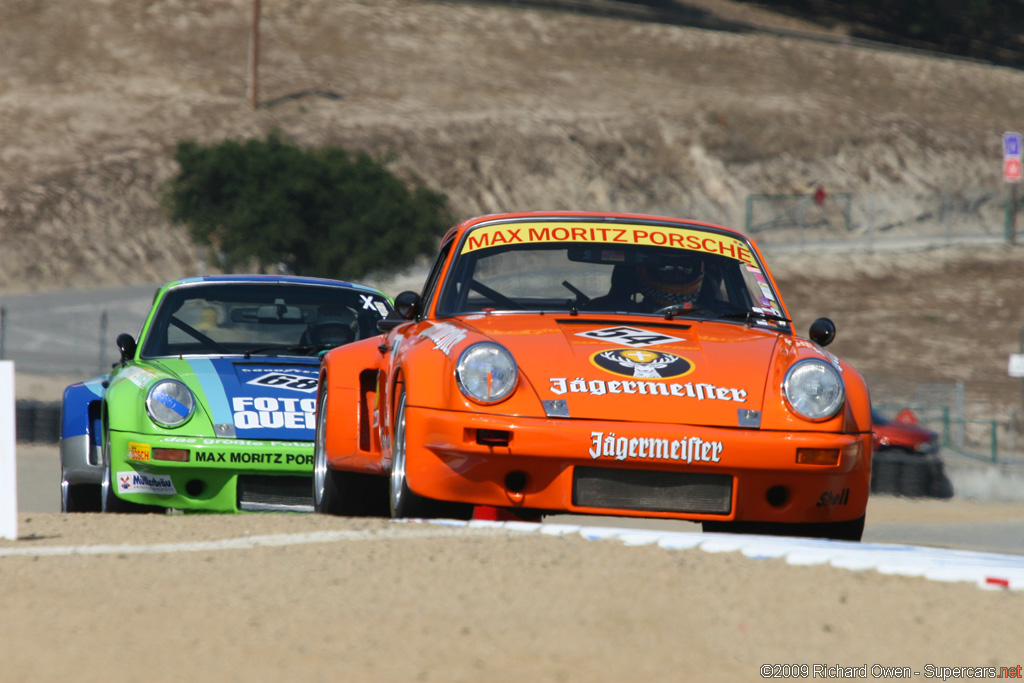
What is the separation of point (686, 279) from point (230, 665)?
12.0 ft

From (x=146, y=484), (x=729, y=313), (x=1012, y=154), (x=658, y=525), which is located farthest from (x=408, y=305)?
(x=1012, y=154)

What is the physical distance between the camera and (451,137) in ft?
185

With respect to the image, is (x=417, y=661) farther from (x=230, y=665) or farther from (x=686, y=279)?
(x=686, y=279)

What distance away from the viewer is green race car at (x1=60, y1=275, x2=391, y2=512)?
795 centimetres

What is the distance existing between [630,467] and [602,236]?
163cm

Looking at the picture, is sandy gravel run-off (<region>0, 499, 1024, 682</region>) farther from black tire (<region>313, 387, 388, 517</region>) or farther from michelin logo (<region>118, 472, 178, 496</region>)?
michelin logo (<region>118, 472, 178, 496</region>)

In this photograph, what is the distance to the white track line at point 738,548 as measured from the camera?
15.2 ft

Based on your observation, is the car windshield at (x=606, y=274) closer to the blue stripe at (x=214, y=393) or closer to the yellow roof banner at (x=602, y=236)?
the yellow roof banner at (x=602, y=236)

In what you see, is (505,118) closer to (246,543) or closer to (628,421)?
(628,421)

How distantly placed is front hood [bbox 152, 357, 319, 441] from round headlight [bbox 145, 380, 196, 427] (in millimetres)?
65

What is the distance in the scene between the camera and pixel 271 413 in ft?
26.4

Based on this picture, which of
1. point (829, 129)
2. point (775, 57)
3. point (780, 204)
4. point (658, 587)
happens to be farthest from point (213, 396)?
point (775, 57)

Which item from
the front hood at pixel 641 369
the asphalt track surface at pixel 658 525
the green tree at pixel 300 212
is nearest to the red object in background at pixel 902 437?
the asphalt track surface at pixel 658 525

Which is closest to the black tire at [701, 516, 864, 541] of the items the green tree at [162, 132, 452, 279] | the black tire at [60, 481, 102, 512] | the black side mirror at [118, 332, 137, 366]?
the black side mirror at [118, 332, 137, 366]
